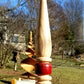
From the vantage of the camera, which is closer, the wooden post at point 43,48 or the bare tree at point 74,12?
the wooden post at point 43,48

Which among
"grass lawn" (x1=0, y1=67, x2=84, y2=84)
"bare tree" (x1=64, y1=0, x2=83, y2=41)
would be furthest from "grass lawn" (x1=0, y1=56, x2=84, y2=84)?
"bare tree" (x1=64, y1=0, x2=83, y2=41)

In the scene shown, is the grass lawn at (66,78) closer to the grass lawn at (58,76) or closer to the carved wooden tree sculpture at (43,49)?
the grass lawn at (58,76)

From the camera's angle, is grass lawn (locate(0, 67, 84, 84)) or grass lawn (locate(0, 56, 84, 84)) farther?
grass lawn (locate(0, 56, 84, 84))

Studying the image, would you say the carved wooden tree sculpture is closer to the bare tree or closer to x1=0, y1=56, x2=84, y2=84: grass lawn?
x1=0, y1=56, x2=84, y2=84: grass lawn

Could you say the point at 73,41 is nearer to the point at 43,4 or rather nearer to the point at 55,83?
the point at 55,83

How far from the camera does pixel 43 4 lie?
1.56m

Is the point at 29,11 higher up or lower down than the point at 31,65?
higher up

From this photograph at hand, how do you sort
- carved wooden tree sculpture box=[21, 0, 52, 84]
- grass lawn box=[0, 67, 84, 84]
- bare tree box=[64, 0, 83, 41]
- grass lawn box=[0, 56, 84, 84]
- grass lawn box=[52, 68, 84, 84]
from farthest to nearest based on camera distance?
bare tree box=[64, 0, 83, 41] < grass lawn box=[0, 56, 84, 84] < grass lawn box=[0, 67, 84, 84] < grass lawn box=[52, 68, 84, 84] < carved wooden tree sculpture box=[21, 0, 52, 84]

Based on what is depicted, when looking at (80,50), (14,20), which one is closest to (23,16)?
(14,20)

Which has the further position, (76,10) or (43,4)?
(76,10)

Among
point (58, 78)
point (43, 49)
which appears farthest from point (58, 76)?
point (43, 49)

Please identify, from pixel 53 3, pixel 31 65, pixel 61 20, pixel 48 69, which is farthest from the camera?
pixel 61 20

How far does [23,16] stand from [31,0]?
4.28ft

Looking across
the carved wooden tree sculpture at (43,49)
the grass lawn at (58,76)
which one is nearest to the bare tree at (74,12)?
the grass lawn at (58,76)
